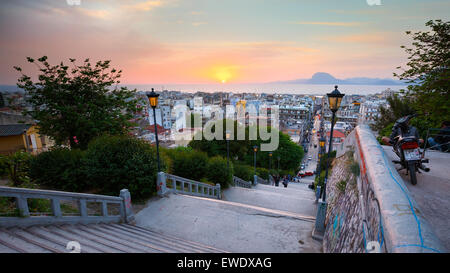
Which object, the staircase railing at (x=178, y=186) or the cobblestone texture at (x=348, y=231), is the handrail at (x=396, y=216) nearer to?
the cobblestone texture at (x=348, y=231)

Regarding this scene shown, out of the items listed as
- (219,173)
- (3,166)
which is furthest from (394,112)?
(3,166)

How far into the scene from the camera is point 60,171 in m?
8.03

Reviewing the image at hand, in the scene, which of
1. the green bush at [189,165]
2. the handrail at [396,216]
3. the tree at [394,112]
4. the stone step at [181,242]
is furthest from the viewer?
the tree at [394,112]

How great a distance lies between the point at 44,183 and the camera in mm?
8148

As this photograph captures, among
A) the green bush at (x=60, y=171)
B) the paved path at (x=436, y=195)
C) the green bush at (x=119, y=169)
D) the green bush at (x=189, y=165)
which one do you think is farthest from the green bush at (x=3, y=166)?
the paved path at (x=436, y=195)

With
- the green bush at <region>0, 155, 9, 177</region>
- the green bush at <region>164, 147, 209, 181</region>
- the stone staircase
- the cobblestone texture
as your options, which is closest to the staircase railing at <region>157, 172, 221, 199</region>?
the green bush at <region>164, 147, 209, 181</region>

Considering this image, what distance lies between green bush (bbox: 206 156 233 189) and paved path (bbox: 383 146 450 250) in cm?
877

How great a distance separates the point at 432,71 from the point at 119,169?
13.3 meters

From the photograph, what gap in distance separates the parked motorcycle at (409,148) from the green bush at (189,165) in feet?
29.4

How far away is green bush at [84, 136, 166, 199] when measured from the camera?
7316 millimetres

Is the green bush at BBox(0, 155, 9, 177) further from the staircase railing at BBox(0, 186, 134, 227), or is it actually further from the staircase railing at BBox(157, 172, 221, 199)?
the staircase railing at BBox(157, 172, 221, 199)

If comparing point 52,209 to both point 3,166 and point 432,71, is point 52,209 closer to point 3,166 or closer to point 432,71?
point 3,166

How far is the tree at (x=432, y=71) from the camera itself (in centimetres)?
853
